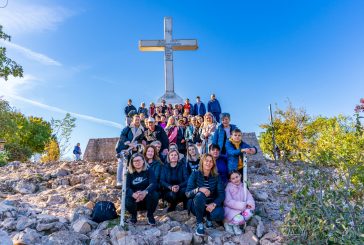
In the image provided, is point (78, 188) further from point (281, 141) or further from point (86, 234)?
point (281, 141)

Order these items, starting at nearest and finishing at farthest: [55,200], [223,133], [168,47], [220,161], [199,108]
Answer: [220,161], [223,133], [55,200], [199,108], [168,47]

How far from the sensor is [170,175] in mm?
6090

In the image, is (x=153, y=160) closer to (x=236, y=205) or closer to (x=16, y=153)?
(x=236, y=205)

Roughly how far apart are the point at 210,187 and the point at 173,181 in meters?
0.80

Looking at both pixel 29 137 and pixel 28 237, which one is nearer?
pixel 28 237

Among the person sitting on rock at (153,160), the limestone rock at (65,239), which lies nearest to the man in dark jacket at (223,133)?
the person sitting on rock at (153,160)

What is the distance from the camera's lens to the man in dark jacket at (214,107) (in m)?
12.7

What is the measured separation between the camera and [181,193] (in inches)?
232

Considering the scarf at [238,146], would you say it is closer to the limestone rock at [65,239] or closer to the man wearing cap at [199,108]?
the limestone rock at [65,239]

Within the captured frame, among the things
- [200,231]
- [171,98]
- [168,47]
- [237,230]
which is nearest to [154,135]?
[200,231]

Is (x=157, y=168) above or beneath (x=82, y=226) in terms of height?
above

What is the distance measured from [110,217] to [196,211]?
1.51 meters

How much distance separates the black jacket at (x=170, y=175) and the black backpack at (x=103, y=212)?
965mm

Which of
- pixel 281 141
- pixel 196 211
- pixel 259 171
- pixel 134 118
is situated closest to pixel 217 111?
pixel 259 171
